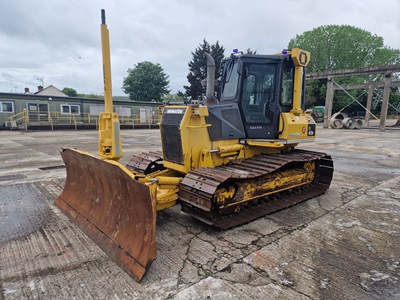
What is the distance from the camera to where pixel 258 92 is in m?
5.03

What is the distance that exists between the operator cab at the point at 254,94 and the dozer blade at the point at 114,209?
2.03m

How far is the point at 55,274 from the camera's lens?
2.88m

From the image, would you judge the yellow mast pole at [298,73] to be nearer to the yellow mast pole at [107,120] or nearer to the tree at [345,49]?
the yellow mast pole at [107,120]

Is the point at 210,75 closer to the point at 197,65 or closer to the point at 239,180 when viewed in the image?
the point at 239,180

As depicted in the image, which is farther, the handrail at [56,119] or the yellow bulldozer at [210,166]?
the handrail at [56,119]

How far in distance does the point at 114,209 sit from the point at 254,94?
303 centimetres

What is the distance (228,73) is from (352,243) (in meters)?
3.31

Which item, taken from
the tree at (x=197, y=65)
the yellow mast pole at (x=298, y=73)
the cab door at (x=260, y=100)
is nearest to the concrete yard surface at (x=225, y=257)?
the cab door at (x=260, y=100)

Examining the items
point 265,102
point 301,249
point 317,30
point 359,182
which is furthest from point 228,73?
point 317,30

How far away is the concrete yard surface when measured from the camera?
8.72 feet

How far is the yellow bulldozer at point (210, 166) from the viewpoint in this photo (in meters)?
3.32

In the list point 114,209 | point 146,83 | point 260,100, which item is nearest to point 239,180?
point 260,100

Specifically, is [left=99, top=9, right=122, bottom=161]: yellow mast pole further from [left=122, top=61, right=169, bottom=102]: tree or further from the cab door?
[left=122, top=61, right=169, bottom=102]: tree

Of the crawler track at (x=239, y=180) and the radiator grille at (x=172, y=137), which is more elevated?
the radiator grille at (x=172, y=137)
